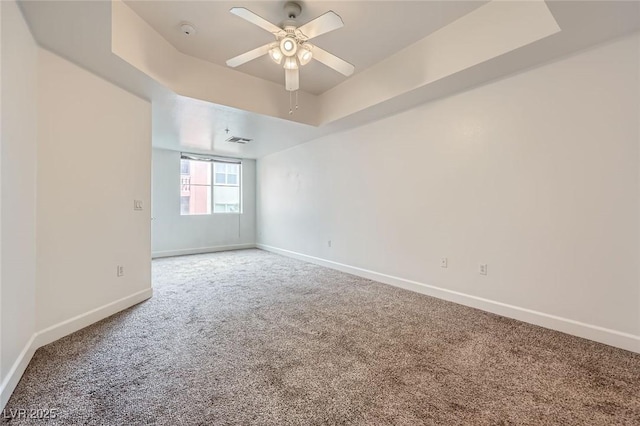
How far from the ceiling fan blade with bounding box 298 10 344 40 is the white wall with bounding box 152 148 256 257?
5258 mm

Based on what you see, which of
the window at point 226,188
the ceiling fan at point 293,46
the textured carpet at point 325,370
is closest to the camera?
the textured carpet at point 325,370

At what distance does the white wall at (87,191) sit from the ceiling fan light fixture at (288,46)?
1.82 meters

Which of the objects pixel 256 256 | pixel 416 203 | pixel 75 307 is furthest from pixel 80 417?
pixel 256 256

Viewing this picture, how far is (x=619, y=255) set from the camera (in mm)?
2283

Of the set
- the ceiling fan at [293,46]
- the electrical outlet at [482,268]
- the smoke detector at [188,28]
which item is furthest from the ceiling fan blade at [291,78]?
the electrical outlet at [482,268]

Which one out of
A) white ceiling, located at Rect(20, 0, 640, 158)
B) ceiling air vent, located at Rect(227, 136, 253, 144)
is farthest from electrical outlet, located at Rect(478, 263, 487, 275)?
ceiling air vent, located at Rect(227, 136, 253, 144)

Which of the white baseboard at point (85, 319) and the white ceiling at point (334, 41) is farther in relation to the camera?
the white baseboard at point (85, 319)

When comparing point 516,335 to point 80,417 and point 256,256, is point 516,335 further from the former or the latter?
point 256,256

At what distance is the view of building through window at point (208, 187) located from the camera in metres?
6.74

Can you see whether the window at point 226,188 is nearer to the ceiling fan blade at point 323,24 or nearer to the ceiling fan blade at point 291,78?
the ceiling fan blade at point 291,78

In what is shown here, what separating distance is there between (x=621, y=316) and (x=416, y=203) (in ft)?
6.79

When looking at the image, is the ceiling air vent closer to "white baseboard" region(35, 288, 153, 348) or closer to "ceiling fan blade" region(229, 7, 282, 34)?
"white baseboard" region(35, 288, 153, 348)

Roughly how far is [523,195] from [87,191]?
410 cm

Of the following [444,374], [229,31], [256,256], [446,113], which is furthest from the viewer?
[256,256]
